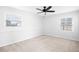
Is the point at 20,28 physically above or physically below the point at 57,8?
below

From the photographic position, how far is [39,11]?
1.51 m

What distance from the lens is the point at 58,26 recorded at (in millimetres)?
1562

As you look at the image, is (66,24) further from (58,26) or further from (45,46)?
(45,46)

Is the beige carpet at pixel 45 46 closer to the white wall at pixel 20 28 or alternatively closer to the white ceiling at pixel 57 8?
the white wall at pixel 20 28

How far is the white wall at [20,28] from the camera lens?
55.8 inches

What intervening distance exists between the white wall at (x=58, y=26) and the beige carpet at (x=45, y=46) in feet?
0.32

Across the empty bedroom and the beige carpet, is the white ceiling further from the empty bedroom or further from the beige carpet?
the beige carpet

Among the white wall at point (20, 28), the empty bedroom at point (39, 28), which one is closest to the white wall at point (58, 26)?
the empty bedroom at point (39, 28)

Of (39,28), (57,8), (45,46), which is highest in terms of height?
(57,8)

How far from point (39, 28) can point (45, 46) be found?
38 cm

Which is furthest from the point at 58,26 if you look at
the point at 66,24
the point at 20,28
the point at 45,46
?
the point at 20,28
